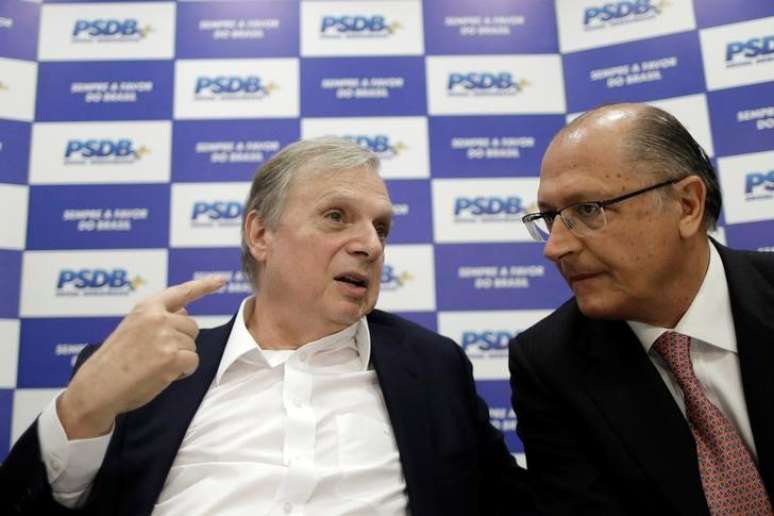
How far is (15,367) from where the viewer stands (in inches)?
114

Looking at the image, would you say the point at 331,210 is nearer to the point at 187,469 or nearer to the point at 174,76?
the point at 187,469

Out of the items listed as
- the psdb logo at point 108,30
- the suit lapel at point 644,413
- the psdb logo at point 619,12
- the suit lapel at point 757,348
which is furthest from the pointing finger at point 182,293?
the psdb logo at point 619,12

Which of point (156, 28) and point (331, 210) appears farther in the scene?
point (156, 28)

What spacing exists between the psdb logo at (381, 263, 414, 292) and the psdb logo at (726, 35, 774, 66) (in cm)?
207

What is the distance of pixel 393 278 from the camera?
3115 mm

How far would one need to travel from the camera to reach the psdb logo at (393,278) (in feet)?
10.2

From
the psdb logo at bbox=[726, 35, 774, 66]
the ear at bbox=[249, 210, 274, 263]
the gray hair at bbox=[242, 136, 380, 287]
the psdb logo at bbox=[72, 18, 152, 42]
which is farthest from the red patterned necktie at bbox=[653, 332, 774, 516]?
the psdb logo at bbox=[72, 18, 152, 42]

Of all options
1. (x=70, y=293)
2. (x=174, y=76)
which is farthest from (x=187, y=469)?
Answer: (x=174, y=76)

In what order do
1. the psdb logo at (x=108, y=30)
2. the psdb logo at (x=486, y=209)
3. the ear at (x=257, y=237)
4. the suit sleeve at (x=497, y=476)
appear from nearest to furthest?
1. the suit sleeve at (x=497, y=476)
2. the ear at (x=257, y=237)
3. the psdb logo at (x=486, y=209)
4. the psdb logo at (x=108, y=30)

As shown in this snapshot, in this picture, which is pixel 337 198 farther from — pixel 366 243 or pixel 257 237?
pixel 257 237

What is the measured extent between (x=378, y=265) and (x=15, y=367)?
2129 millimetres

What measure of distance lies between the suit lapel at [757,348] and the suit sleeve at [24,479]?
166 cm

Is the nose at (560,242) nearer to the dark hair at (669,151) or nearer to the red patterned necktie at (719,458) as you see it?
the dark hair at (669,151)

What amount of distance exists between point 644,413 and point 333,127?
2.35 metres
